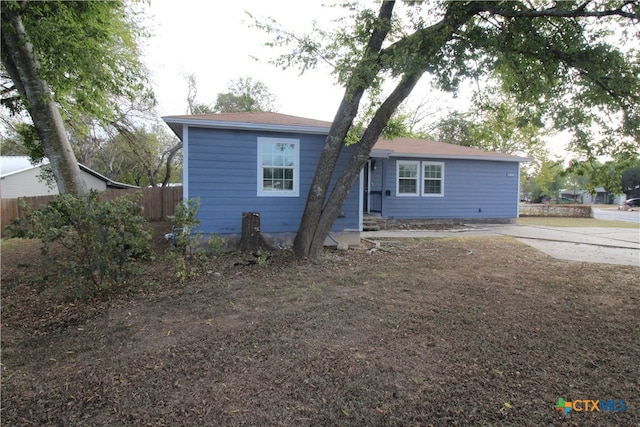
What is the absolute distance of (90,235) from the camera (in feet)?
13.2

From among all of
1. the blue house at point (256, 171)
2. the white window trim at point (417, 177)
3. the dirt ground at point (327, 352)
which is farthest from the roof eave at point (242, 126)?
the white window trim at point (417, 177)

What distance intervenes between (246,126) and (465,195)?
9388 millimetres

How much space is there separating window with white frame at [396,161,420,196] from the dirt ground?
7.27 meters

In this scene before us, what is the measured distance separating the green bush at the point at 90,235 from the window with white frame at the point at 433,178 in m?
10.3

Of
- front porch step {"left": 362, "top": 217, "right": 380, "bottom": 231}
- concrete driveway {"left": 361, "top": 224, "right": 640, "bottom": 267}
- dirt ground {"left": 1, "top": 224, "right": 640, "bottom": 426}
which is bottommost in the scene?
dirt ground {"left": 1, "top": 224, "right": 640, "bottom": 426}

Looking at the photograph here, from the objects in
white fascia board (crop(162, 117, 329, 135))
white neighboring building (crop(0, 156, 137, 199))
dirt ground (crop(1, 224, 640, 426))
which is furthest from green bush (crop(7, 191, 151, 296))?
white neighboring building (crop(0, 156, 137, 199))

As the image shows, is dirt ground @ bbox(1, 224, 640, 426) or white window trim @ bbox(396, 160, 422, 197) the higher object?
white window trim @ bbox(396, 160, 422, 197)

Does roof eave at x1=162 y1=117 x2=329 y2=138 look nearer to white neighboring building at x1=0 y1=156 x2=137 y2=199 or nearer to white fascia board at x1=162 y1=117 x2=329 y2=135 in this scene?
white fascia board at x1=162 y1=117 x2=329 y2=135

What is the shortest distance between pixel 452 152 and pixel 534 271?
26.0 feet

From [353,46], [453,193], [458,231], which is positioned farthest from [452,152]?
[353,46]

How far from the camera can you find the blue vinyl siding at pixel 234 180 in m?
7.17

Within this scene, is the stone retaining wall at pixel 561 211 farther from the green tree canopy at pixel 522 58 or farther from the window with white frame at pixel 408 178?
the green tree canopy at pixel 522 58

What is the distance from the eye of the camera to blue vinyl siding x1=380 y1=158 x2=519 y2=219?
484 inches

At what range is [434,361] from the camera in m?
2.75
